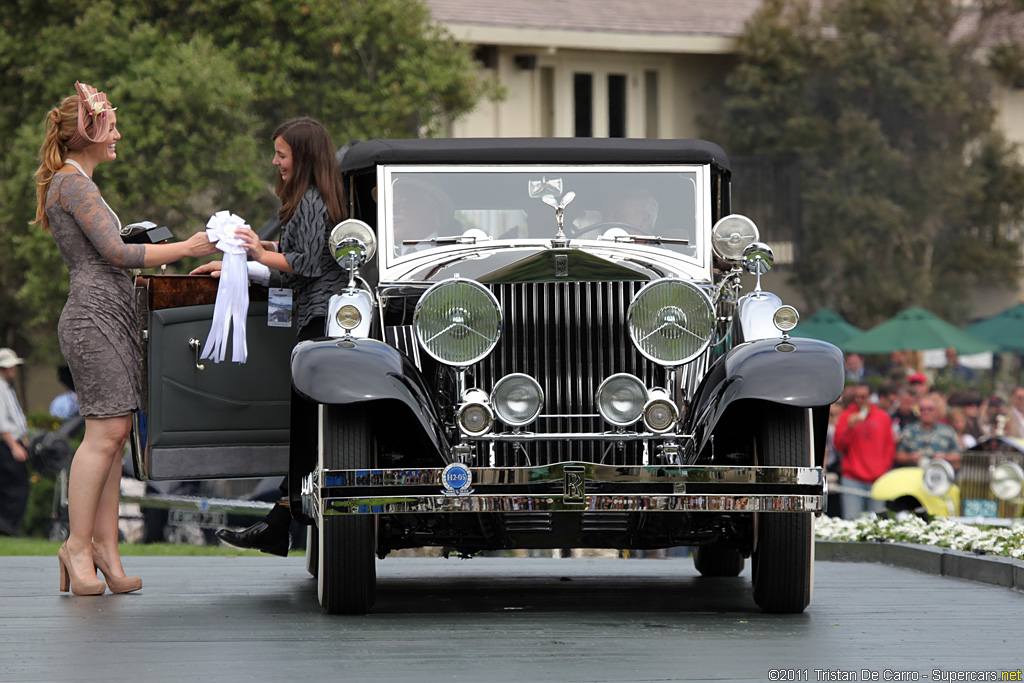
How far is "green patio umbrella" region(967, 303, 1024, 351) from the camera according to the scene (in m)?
23.3

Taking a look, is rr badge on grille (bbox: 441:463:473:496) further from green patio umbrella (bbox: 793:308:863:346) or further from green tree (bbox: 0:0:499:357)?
green patio umbrella (bbox: 793:308:863:346)

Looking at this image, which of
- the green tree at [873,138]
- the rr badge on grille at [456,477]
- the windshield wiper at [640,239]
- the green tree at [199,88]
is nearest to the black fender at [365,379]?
the rr badge on grille at [456,477]

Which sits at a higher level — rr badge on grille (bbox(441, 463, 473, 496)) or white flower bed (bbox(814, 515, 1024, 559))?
rr badge on grille (bbox(441, 463, 473, 496))

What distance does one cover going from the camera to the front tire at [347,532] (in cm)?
595

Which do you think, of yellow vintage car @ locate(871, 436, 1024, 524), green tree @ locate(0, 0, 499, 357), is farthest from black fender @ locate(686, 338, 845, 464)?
green tree @ locate(0, 0, 499, 357)

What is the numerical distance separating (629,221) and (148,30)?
1315 centimetres

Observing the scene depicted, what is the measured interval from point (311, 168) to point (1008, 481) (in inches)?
251

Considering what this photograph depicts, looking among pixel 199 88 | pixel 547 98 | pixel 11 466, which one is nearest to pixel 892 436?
pixel 11 466

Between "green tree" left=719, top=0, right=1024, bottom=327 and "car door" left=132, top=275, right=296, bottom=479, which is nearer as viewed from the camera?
"car door" left=132, top=275, right=296, bottom=479

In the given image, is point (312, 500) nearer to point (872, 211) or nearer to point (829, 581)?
point (829, 581)

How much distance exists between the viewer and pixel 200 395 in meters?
6.74

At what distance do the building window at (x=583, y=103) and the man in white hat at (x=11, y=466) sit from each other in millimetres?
16075

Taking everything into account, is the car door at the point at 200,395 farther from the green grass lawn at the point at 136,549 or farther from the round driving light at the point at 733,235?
the green grass lawn at the point at 136,549

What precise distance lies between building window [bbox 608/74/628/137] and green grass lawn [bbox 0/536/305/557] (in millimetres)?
16559
